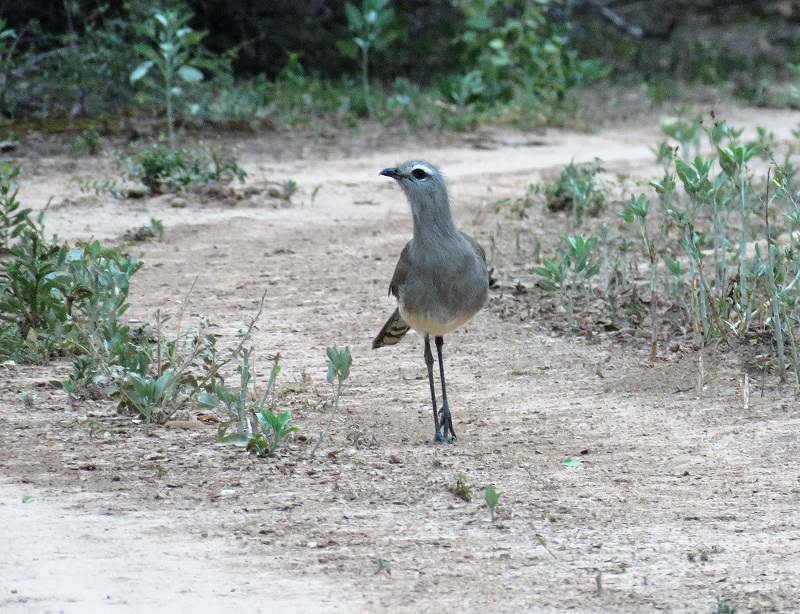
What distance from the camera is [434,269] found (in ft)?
16.8

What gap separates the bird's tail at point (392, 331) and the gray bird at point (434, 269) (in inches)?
12.8

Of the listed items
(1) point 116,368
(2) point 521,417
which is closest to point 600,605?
(2) point 521,417

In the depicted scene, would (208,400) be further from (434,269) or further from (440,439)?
(434,269)

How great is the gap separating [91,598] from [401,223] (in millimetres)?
5553

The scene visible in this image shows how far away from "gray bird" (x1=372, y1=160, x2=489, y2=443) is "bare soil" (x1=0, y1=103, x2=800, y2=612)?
17.5 inches

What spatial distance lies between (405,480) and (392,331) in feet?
4.51

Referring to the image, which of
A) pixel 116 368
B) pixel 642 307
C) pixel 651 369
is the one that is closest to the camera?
pixel 116 368

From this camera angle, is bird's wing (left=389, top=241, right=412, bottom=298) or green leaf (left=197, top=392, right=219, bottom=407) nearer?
green leaf (left=197, top=392, right=219, bottom=407)

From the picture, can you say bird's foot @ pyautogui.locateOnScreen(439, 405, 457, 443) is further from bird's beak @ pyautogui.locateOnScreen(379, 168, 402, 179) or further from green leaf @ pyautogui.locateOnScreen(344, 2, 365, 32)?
green leaf @ pyautogui.locateOnScreen(344, 2, 365, 32)

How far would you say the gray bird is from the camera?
5105 mm

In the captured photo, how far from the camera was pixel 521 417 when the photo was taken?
5.28 metres

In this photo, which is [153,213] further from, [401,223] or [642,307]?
[642,307]

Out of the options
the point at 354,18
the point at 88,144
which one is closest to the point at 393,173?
the point at 88,144

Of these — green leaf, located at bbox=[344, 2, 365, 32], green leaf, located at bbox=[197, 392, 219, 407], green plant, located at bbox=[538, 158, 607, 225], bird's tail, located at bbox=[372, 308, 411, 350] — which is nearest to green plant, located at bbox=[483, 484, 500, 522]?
green leaf, located at bbox=[197, 392, 219, 407]
